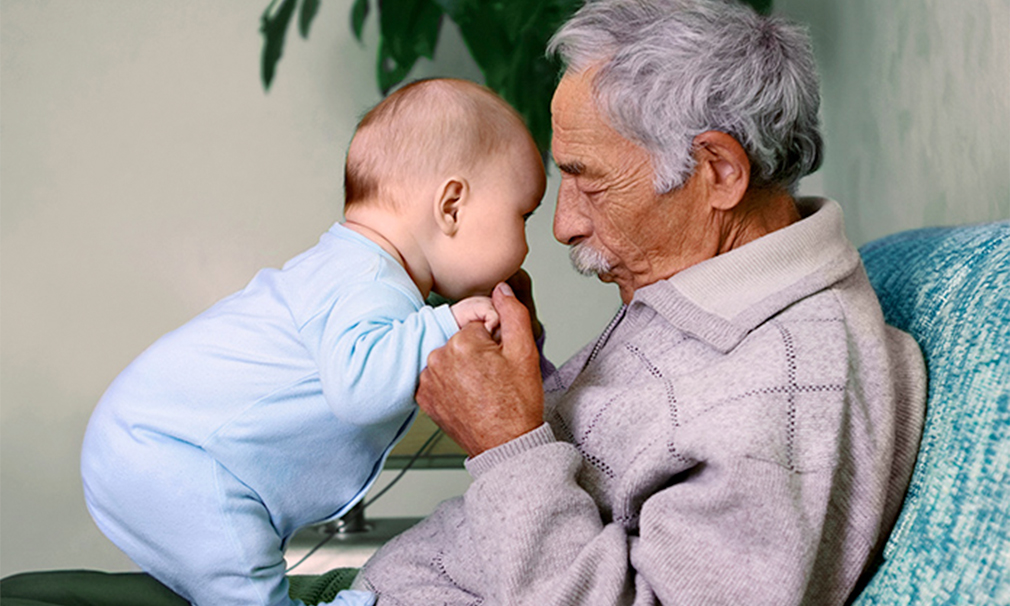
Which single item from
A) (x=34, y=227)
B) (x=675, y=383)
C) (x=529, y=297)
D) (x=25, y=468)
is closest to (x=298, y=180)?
(x=34, y=227)

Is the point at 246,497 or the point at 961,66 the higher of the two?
the point at 961,66

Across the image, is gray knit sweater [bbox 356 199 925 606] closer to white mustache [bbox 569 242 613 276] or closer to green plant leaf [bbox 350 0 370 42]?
white mustache [bbox 569 242 613 276]

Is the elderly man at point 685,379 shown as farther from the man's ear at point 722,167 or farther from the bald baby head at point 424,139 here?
the bald baby head at point 424,139

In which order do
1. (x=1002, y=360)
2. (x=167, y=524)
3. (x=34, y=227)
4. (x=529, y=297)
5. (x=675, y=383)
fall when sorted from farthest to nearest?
(x=34, y=227) < (x=529, y=297) < (x=167, y=524) < (x=675, y=383) < (x=1002, y=360)

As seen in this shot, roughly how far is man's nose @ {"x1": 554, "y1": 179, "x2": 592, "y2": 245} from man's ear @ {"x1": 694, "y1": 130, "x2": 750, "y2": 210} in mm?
184

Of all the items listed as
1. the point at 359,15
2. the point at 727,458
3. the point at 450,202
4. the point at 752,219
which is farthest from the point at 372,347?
the point at 359,15

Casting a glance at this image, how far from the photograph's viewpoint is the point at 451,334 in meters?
1.15

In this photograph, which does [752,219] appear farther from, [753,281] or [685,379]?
[685,379]

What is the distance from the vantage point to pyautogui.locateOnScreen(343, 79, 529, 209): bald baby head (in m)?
1.27

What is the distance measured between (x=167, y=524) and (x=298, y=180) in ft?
7.47

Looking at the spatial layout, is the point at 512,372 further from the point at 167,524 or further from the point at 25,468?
the point at 25,468

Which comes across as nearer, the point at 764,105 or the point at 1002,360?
the point at 1002,360

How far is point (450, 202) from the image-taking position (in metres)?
1.30

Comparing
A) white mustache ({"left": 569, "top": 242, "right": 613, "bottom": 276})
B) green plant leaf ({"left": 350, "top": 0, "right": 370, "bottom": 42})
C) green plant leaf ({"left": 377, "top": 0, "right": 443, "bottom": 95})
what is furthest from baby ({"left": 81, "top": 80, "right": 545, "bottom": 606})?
green plant leaf ({"left": 350, "top": 0, "right": 370, "bottom": 42})
